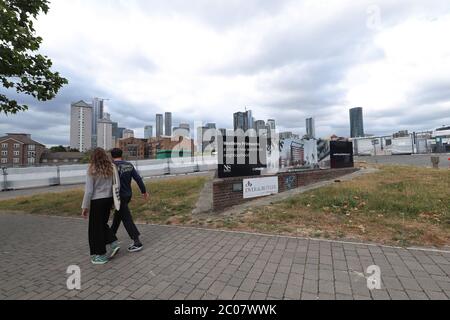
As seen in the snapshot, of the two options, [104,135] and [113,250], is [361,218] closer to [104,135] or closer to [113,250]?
A: [113,250]

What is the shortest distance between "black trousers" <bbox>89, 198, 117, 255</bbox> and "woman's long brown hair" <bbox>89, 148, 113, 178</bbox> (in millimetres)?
422

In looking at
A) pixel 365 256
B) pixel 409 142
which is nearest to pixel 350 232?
pixel 365 256

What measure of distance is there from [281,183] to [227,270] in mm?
6483

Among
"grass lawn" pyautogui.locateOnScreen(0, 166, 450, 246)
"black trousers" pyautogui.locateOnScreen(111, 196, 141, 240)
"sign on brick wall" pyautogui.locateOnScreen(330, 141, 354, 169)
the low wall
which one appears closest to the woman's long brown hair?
"black trousers" pyautogui.locateOnScreen(111, 196, 141, 240)

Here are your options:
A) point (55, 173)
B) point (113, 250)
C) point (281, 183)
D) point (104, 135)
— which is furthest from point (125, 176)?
point (104, 135)

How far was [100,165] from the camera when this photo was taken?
3961 millimetres

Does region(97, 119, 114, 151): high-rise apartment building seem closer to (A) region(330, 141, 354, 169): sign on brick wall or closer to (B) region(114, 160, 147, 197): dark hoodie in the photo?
(A) region(330, 141, 354, 169): sign on brick wall

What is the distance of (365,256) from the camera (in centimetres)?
377

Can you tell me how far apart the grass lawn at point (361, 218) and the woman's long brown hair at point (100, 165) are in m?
2.71

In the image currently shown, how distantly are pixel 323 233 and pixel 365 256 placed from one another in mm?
1140

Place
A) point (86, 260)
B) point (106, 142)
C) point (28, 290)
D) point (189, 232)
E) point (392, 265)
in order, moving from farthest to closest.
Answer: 1. point (106, 142)
2. point (189, 232)
3. point (86, 260)
4. point (392, 265)
5. point (28, 290)

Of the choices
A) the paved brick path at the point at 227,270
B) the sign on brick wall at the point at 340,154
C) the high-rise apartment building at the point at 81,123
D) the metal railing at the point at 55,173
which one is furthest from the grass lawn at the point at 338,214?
the high-rise apartment building at the point at 81,123

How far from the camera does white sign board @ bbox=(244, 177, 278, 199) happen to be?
798 cm

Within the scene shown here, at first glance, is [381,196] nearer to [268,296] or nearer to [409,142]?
[268,296]
